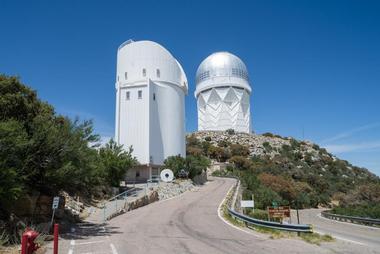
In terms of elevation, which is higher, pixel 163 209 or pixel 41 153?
pixel 41 153

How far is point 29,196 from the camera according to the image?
632 inches

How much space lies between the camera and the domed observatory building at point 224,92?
97688 mm

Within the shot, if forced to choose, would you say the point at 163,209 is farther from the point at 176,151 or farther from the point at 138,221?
the point at 176,151

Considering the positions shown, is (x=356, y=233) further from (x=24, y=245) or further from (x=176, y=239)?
(x=24, y=245)

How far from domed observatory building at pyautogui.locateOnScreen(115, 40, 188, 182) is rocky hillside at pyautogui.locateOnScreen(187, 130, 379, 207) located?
12.2 metres

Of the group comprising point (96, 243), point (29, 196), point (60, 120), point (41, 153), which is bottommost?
point (96, 243)

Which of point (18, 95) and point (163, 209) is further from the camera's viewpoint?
point (163, 209)

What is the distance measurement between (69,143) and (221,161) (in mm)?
64951

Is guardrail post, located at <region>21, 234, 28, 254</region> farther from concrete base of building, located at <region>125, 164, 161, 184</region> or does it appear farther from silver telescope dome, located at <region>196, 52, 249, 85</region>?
silver telescope dome, located at <region>196, 52, 249, 85</region>

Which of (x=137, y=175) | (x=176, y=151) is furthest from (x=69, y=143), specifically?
(x=176, y=151)

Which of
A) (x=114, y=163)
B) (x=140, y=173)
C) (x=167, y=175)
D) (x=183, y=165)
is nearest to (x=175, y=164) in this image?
(x=183, y=165)

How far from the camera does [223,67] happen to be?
97688mm

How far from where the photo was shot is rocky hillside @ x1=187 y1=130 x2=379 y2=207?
179 ft

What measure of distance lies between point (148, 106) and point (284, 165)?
1653 inches
